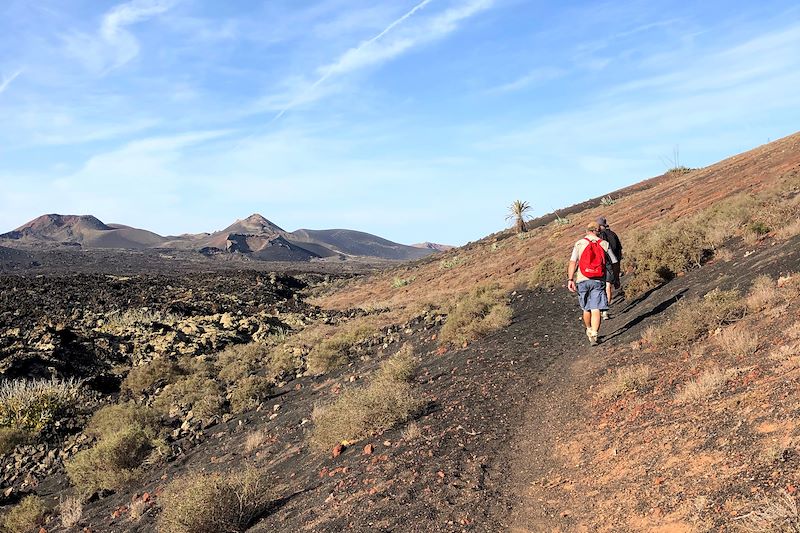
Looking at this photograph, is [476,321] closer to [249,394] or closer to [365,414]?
[365,414]

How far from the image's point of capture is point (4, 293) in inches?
1308

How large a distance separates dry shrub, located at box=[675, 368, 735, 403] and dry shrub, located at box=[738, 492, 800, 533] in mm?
2129

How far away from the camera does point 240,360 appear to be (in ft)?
57.0

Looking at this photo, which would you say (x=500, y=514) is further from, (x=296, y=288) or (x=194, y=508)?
(x=296, y=288)

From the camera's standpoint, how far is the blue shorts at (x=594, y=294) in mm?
8258

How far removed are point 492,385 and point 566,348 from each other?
1917 millimetres

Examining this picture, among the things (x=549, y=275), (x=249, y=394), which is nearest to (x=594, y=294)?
(x=549, y=275)

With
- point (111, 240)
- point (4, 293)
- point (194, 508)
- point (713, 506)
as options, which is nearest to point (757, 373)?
point (713, 506)

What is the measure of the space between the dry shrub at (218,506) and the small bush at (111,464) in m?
4.40

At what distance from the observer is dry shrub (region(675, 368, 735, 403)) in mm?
5109

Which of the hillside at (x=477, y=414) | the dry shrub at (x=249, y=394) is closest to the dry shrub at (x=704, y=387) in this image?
the hillside at (x=477, y=414)

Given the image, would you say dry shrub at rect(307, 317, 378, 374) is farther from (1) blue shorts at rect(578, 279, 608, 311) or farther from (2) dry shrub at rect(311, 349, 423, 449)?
(1) blue shorts at rect(578, 279, 608, 311)

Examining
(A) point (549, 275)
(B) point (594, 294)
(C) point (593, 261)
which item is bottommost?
(A) point (549, 275)

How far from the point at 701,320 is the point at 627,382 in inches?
71.0
